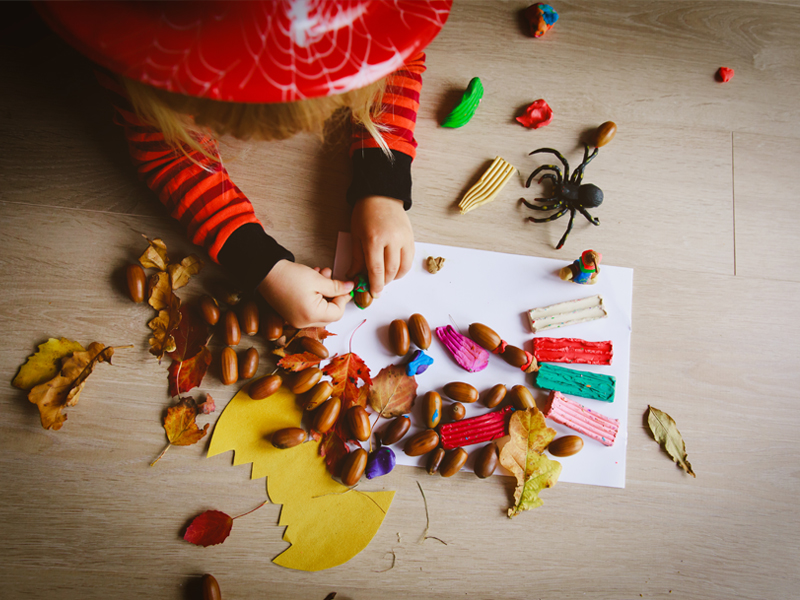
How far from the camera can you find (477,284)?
736 millimetres

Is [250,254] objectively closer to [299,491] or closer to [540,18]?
[299,491]

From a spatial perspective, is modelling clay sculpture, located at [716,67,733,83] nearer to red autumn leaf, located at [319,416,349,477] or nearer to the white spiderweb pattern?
the white spiderweb pattern

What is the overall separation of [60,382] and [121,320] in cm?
12

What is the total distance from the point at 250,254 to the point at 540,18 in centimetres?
58

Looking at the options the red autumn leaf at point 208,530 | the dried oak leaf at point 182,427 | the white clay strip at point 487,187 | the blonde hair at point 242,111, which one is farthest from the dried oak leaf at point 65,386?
the white clay strip at point 487,187

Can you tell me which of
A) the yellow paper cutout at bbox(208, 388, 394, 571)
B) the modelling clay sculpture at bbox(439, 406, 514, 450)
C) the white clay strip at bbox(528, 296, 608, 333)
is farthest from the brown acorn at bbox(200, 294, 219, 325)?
the white clay strip at bbox(528, 296, 608, 333)

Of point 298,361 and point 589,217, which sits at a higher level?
point 589,217

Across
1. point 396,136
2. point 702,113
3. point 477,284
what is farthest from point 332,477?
point 702,113

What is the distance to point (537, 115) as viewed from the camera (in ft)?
2.50

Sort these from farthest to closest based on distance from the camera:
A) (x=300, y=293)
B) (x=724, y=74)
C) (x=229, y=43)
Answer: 1. (x=724, y=74)
2. (x=300, y=293)
3. (x=229, y=43)

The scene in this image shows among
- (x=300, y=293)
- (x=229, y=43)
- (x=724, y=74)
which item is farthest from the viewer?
(x=724, y=74)

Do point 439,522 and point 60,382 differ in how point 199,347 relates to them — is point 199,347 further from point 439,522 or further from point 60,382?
point 439,522

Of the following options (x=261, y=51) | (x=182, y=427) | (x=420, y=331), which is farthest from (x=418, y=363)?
(x=261, y=51)

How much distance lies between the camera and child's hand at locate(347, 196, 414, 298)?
2.23ft
